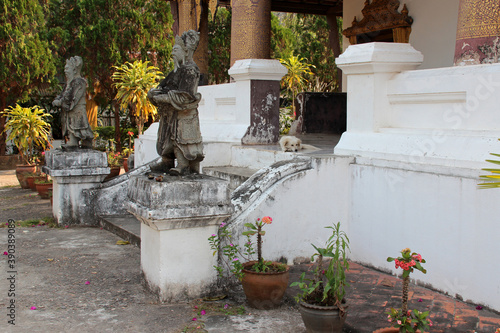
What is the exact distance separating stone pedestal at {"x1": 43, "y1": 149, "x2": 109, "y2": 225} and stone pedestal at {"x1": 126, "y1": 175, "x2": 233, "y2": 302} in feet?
11.2

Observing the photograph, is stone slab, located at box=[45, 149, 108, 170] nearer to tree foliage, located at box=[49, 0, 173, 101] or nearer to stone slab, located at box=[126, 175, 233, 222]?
stone slab, located at box=[126, 175, 233, 222]

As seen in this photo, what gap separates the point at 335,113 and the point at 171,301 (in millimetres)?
6834

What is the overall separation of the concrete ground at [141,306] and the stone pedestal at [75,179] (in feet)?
6.43

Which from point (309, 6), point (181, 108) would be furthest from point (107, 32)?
point (181, 108)

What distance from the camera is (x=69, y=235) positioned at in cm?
775

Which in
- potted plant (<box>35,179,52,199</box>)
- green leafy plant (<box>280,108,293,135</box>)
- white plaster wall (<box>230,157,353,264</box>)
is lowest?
potted plant (<box>35,179,52,199</box>)

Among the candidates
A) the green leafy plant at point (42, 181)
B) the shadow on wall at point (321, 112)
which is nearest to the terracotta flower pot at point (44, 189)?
the green leafy plant at point (42, 181)

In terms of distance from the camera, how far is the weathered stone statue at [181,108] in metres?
4.98

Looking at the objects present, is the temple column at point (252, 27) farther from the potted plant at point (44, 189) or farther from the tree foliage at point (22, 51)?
the tree foliage at point (22, 51)

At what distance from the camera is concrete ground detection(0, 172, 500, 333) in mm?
4328

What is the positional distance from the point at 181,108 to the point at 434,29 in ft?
20.5

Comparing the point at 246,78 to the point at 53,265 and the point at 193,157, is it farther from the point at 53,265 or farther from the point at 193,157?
the point at 53,265

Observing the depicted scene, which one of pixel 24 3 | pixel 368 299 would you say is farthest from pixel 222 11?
pixel 368 299

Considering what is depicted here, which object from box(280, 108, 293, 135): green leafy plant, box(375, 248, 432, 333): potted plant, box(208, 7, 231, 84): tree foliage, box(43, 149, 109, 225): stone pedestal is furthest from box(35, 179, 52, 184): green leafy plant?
box(208, 7, 231, 84): tree foliage
